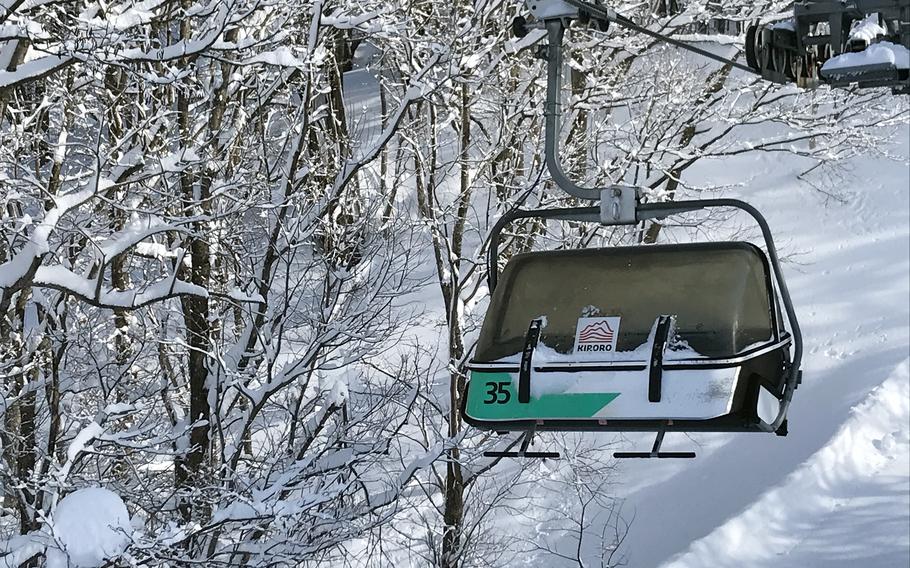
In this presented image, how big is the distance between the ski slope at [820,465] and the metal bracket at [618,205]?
38.3 feet

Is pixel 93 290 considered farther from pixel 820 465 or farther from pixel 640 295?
pixel 820 465

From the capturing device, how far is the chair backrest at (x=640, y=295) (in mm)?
4465

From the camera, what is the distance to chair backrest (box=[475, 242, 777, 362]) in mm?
4465

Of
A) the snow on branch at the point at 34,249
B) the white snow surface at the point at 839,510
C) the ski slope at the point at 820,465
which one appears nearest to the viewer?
the snow on branch at the point at 34,249

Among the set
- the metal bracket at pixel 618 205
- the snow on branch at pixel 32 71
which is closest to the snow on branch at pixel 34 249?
the snow on branch at pixel 32 71

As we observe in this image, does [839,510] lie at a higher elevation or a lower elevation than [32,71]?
lower

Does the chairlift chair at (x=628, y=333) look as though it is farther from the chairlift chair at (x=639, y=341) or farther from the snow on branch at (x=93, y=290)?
the snow on branch at (x=93, y=290)

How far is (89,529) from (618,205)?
167 inches

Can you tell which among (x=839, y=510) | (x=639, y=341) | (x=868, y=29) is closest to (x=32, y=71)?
(x=639, y=341)

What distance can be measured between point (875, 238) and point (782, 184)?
8.89ft

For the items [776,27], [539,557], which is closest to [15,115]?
[539,557]

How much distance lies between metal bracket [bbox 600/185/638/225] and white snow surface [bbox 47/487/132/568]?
13.4ft

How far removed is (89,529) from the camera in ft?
23.7

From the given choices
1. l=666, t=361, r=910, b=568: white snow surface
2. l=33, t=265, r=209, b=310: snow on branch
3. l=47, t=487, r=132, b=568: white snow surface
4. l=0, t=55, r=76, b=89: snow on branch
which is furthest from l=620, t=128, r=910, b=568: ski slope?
l=0, t=55, r=76, b=89: snow on branch
